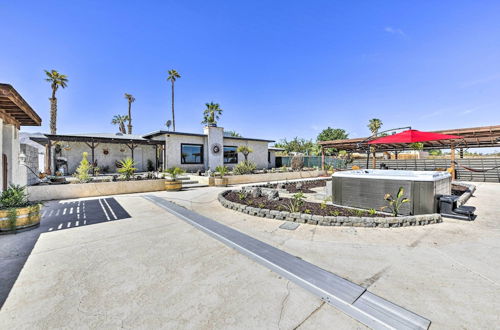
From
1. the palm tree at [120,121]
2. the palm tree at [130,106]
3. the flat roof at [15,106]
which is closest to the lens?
the flat roof at [15,106]

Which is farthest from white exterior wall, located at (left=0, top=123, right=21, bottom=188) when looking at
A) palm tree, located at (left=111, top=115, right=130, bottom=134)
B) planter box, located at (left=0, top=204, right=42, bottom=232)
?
palm tree, located at (left=111, top=115, right=130, bottom=134)

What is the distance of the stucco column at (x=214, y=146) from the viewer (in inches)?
718

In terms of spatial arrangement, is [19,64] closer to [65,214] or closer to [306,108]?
[65,214]

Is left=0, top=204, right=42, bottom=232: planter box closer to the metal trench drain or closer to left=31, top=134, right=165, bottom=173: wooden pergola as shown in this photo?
the metal trench drain

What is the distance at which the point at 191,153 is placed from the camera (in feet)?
58.1

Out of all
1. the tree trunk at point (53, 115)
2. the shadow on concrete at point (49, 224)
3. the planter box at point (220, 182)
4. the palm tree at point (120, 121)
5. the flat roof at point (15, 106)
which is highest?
the palm tree at point (120, 121)

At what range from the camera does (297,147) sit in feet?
119

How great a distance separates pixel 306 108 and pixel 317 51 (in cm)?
1376

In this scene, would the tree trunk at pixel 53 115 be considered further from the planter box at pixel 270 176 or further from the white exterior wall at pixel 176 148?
the planter box at pixel 270 176

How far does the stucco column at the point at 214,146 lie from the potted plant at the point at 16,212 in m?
13.5

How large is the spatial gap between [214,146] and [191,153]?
223cm

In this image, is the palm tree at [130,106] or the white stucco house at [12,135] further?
the palm tree at [130,106]

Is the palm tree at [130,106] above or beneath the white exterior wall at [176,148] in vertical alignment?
above

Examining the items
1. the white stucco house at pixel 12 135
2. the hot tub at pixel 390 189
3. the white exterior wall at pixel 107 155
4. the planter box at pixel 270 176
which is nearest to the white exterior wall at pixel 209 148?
the white exterior wall at pixel 107 155
